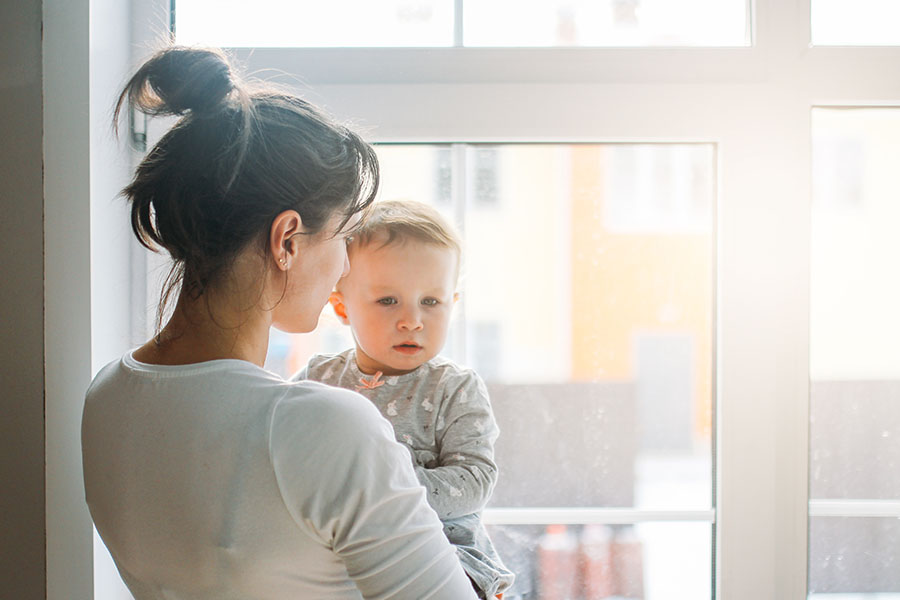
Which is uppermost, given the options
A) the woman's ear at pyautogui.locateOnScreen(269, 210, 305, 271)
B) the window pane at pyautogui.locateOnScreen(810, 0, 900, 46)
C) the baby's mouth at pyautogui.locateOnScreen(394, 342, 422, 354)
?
the window pane at pyautogui.locateOnScreen(810, 0, 900, 46)

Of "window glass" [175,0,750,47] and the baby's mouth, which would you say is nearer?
the baby's mouth

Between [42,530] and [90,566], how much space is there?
0.08 metres

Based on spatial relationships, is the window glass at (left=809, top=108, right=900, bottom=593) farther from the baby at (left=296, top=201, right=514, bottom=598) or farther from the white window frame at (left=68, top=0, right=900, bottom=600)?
the baby at (left=296, top=201, right=514, bottom=598)

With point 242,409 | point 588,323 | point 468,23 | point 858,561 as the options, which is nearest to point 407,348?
point 588,323

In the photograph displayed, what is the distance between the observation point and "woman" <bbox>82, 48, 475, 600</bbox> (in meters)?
0.63

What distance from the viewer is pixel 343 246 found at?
0.80 metres

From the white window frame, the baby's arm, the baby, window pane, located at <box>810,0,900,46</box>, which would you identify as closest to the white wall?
the white window frame

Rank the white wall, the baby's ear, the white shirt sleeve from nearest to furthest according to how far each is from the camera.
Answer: the white shirt sleeve
the white wall
the baby's ear

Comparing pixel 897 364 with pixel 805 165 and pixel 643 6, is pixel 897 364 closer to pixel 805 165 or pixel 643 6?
pixel 805 165

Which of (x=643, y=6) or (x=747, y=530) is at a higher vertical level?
(x=643, y=6)

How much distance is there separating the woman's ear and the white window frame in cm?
49

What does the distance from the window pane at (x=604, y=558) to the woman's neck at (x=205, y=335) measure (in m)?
0.67

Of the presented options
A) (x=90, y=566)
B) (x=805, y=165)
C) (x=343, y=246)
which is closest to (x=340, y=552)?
(x=343, y=246)

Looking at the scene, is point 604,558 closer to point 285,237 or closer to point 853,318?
point 853,318
